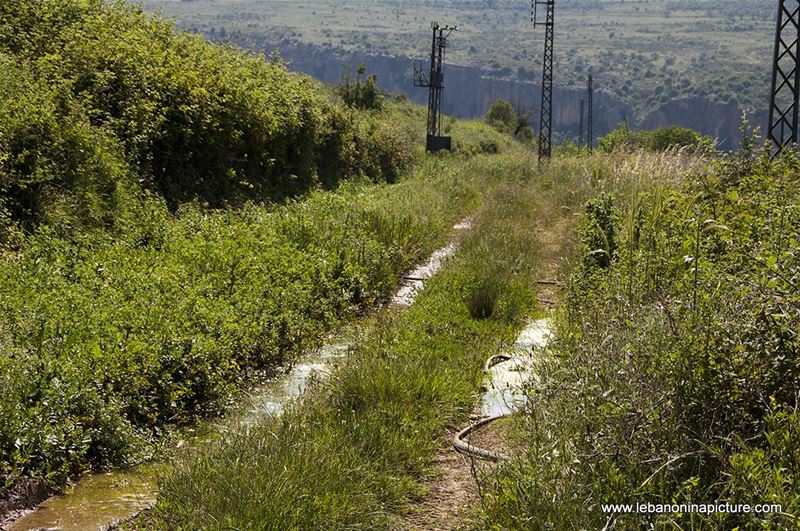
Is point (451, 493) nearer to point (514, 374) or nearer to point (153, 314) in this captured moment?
point (514, 374)

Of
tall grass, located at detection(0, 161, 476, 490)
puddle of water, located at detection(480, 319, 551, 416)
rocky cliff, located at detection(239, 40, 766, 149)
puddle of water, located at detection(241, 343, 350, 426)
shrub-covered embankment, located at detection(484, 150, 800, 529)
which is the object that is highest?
shrub-covered embankment, located at detection(484, 150, 800, 529)

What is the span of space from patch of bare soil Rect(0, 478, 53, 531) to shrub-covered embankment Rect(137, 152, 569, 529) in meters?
0.83

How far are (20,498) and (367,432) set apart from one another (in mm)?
2295

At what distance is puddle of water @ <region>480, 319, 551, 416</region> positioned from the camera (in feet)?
23.8

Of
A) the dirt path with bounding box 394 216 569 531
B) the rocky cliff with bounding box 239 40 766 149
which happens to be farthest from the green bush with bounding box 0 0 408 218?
the rocky cliff with bounding box 239 40 766 149

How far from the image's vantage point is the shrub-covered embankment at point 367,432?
5.02 m

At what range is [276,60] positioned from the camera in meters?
23.2

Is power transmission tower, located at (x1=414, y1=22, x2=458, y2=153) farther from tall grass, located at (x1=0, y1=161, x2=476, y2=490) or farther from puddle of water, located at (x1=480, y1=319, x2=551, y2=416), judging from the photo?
puddle of water, located at (x1=480, y1=319, x2=551, y2=416)

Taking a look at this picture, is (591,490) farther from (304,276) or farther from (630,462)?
(304,276)

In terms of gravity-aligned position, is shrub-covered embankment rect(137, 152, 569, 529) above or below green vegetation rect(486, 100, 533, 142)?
above

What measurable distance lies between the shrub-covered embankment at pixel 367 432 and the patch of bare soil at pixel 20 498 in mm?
831

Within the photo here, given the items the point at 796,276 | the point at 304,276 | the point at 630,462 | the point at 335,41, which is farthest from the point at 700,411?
the point at 335,41

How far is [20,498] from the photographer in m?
5.48

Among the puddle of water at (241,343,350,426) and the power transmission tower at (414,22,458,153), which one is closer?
the puddle of water at (241,343,350,426)
